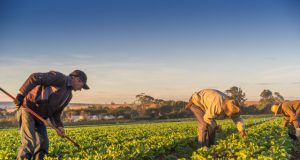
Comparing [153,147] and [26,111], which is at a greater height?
[26,111]

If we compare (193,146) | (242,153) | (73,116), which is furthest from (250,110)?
(242,153)

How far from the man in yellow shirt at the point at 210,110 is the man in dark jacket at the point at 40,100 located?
3.24 metres

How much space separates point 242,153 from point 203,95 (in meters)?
2.36

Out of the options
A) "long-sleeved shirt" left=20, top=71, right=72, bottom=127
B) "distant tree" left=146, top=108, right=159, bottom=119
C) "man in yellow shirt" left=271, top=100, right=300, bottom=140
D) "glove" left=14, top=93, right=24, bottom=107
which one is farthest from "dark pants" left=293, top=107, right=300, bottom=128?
"distant tree" left=146, top=108, right=159, bottom=119

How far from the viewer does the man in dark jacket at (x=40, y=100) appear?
6144 mm

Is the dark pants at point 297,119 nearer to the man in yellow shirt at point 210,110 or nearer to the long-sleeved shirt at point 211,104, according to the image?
the man in yellow shirt at point 210,110

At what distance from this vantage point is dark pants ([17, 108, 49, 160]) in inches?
245

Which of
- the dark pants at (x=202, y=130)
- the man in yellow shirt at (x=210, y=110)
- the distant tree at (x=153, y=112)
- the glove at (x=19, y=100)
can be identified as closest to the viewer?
the glove at (x=19, y=100)

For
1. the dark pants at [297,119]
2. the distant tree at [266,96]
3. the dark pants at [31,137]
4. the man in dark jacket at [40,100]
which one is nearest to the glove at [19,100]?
the man in dark jacket at [40,100]

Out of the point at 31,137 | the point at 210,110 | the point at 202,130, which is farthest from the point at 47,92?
the point at 202,130

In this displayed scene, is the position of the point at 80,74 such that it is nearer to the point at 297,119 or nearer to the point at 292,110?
the point at 297,119

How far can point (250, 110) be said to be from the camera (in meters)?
73.2

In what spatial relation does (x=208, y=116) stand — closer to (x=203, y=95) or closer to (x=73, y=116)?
(x=203, y=95)

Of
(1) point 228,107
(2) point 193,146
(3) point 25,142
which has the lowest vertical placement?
(2) point 193,146
